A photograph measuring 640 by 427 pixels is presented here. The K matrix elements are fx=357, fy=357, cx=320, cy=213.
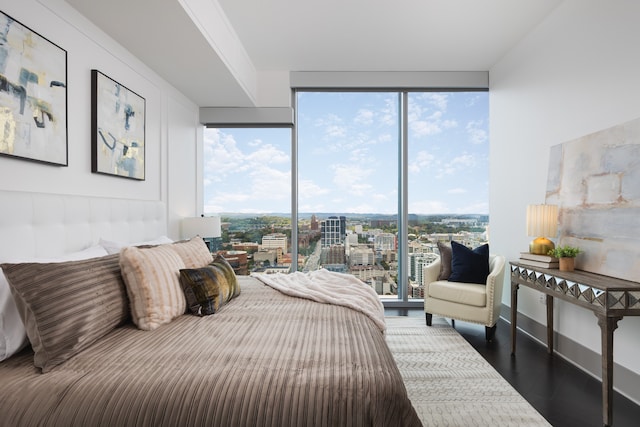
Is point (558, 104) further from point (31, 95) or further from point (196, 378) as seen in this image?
point (31, 95)

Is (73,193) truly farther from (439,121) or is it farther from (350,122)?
(439,121)

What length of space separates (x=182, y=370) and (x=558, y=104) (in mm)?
3330

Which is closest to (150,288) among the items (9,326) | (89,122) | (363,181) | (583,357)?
(9,326)

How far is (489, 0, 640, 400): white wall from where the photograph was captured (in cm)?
231

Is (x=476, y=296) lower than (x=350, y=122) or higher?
lower

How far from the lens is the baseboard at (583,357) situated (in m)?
2.25

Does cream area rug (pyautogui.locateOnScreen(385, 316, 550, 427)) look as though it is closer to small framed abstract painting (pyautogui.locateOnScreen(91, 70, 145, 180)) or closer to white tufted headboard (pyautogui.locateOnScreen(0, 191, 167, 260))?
white tufted headboard (pyautogui.locateOnScreen(0, 191, 167, 260))

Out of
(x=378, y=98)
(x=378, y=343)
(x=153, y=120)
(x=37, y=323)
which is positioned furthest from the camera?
(x=378, y=98)

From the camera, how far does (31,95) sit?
185 centimetres

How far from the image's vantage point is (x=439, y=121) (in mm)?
4457

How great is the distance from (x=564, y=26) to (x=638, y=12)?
738 millimetres

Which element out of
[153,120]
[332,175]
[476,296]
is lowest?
[476,296]

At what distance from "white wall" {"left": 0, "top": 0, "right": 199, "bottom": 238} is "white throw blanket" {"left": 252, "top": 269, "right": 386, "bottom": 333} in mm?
1352

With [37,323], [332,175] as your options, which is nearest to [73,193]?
[37,323]
